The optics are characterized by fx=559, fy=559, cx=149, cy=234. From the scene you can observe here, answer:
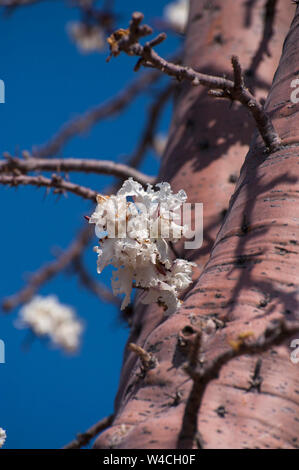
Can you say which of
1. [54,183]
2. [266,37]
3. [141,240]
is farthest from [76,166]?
[141,240]

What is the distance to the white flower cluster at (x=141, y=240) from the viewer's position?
148 cm

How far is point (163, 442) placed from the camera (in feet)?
3.70

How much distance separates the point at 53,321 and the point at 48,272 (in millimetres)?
1170

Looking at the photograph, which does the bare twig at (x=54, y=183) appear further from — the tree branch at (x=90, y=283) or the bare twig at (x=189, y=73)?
the tree branch at (x=90, y=283)

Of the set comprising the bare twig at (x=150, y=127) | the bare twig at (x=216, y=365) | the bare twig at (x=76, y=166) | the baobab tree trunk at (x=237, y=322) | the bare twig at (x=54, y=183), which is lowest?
the bare twig at (x=216, y=365)

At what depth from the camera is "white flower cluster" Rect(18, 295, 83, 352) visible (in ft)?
15.2

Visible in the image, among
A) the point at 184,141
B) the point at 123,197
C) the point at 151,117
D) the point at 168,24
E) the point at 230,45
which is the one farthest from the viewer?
the point at 151,117

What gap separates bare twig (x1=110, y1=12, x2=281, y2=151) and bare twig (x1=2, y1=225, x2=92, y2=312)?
2.35m

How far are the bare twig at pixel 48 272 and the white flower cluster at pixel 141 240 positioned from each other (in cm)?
222

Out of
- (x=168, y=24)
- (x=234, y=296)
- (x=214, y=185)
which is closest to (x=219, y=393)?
(x=234, y=296)

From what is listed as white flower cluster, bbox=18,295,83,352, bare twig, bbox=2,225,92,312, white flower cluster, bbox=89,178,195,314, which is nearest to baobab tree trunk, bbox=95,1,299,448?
white flower cluster, bbox=89,178,195,314

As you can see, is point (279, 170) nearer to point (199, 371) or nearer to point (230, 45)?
point (199, 371)

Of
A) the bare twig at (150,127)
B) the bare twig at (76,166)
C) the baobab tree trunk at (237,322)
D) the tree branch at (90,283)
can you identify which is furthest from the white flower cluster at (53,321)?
the baobab tree trunk at (237,322)
